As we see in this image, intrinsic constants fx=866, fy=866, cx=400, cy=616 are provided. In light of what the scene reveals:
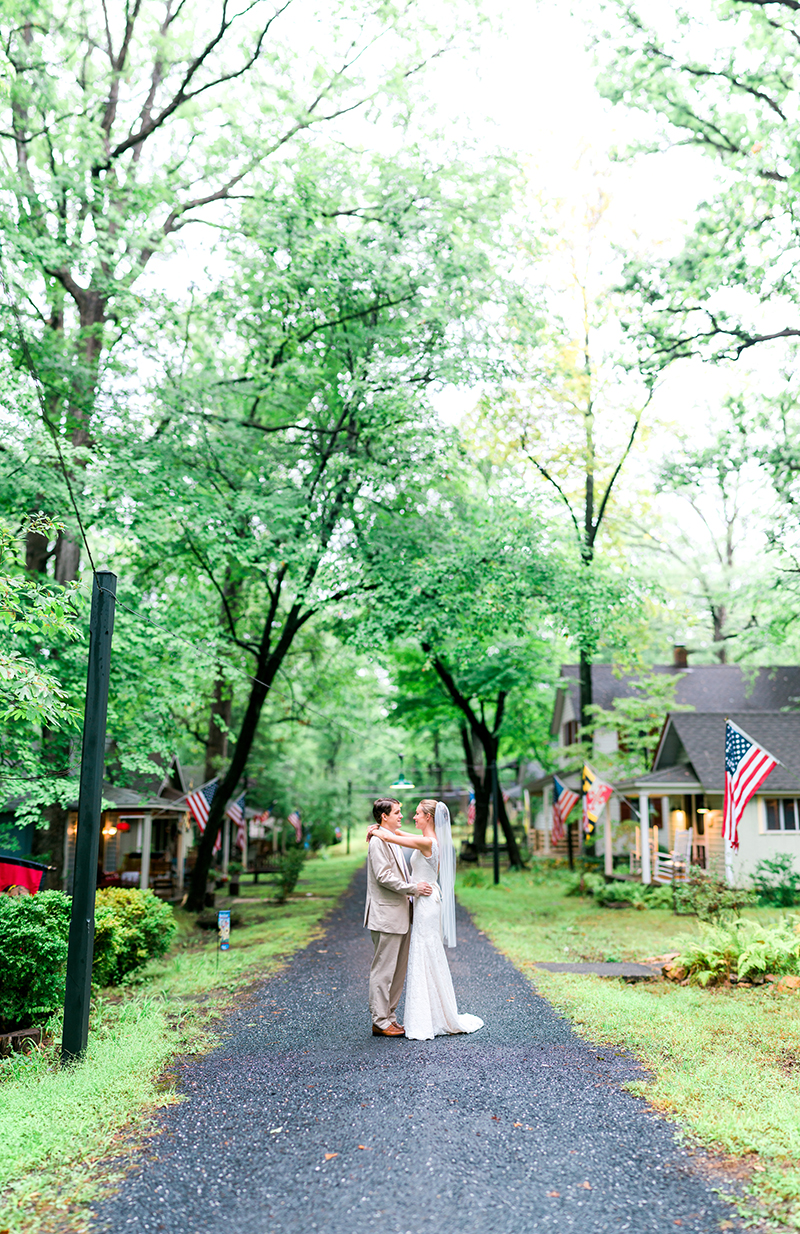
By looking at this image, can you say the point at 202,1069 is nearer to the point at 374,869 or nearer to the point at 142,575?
the point at 374,869

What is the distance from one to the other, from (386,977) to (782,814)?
51.1 ft

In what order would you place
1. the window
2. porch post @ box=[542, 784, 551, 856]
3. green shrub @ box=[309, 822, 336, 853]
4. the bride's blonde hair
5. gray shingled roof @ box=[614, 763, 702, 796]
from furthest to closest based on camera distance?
green shrub @ box=[309, 822, 336, 853], porch post @ box=[542, 784, 551, 856], gray shingled roof @ box=[614, 763, 702, 796], the window, the bride's blonde hair

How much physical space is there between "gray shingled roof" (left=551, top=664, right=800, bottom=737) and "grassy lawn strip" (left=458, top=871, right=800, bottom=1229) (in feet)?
51.7

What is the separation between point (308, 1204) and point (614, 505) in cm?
2518

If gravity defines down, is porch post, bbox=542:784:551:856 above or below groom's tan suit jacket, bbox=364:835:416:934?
below

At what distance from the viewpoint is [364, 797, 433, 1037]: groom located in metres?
8.03

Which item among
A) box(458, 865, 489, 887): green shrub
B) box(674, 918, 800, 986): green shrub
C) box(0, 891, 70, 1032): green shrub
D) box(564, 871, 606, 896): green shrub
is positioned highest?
box(0, 891, 70, 1032): green shrub

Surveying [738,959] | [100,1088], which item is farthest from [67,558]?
[738,959]

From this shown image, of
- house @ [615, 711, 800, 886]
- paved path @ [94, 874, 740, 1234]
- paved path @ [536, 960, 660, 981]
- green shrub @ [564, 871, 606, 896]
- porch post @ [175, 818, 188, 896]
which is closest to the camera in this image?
paved path @ [94, 874, 740, 1234]

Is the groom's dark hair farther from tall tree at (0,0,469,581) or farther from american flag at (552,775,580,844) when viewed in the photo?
american flag at (552,775,580,844)

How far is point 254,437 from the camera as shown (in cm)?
1755

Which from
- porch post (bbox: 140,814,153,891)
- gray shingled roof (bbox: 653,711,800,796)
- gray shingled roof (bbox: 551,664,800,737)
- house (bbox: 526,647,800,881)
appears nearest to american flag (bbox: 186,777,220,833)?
porch post (bbox: 140,814,153,891)

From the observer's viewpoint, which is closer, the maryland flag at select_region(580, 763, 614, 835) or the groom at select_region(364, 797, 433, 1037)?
the groom at select_region(364, 797, 433, 1037)

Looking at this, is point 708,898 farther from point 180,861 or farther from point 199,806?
point 180,861
